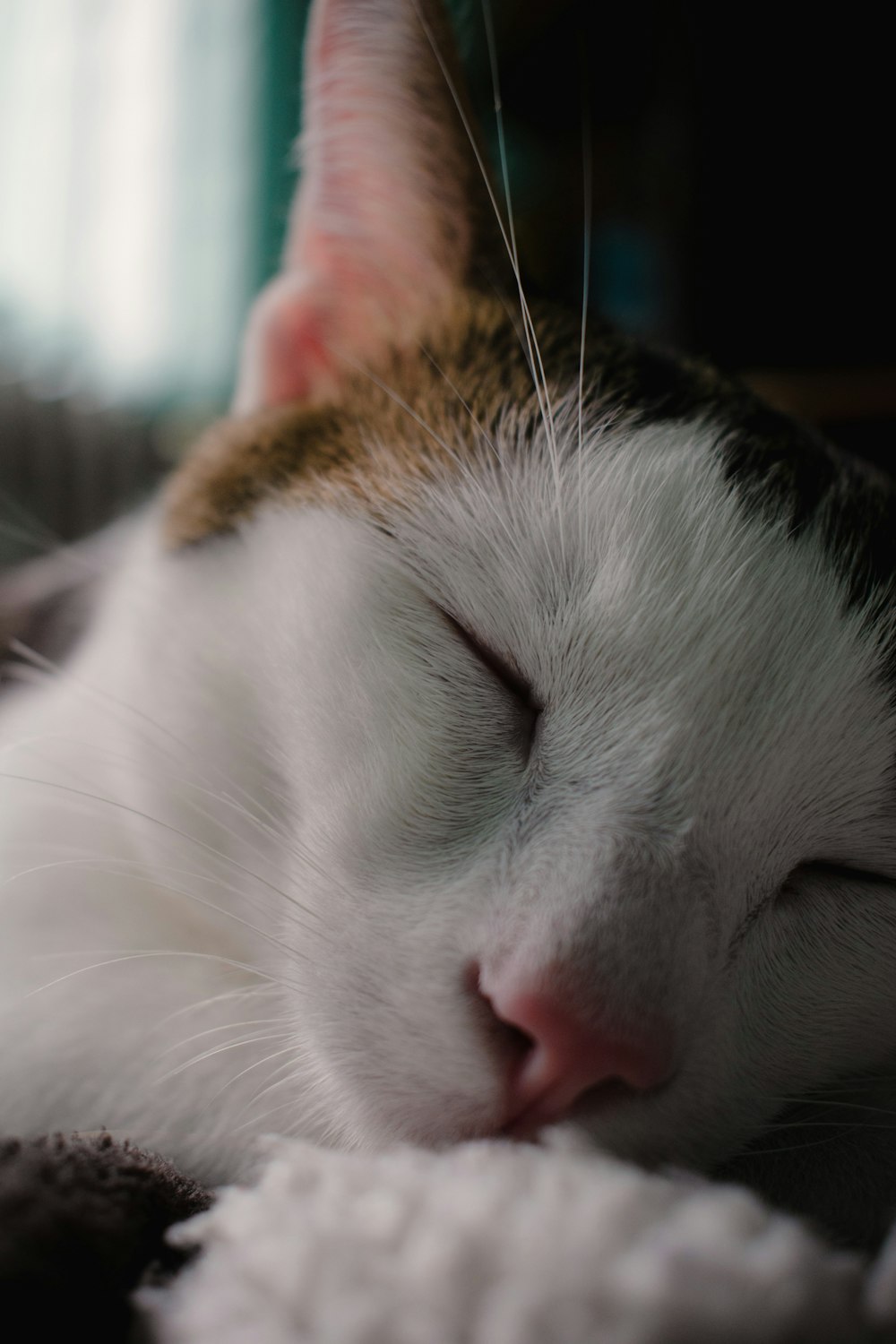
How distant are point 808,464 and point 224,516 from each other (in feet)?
1.44

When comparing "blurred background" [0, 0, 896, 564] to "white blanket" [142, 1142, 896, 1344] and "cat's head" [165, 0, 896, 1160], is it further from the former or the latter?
"white blanket" [142, 1142, 896, 1344]

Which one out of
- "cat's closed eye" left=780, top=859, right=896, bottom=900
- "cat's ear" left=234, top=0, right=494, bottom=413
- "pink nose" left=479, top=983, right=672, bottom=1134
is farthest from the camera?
"cat's ear" left=234, top=0, right=494, bottom=413

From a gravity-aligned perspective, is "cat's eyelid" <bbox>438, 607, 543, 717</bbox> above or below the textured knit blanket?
above

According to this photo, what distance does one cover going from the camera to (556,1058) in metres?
0.44

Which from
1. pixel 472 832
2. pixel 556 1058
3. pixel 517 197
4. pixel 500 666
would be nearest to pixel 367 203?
pixel 500 666

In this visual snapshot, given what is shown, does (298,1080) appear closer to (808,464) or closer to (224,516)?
(224,516)

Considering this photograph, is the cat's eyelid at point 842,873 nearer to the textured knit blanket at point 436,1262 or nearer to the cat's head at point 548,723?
the cat's head at point 548,723

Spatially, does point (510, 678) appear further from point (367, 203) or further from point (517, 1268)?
point (367, 203)

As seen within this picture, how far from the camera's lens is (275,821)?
62cm

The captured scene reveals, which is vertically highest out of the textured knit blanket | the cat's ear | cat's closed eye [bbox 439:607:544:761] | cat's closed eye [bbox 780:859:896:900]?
the cat's ear

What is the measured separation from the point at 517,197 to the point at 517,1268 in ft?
7.97

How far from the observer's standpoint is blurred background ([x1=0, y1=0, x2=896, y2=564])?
5.68ft

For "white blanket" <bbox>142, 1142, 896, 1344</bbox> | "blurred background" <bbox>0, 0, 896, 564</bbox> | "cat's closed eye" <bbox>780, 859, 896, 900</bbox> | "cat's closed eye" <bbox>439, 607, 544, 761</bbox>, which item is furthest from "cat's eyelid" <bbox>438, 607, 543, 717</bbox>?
"blurred background" <bbox>0, 0, 896, 564</bbox>

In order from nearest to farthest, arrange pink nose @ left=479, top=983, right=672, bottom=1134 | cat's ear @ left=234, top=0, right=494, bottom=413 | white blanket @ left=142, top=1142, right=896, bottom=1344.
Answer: white blanket @ left=142, top=1142, right=896, bottom=1344
pink nose @ left=479, top=983, right=672, bottom=1134
cat's ear @ left=234, top=0, right=494, bottom=413
